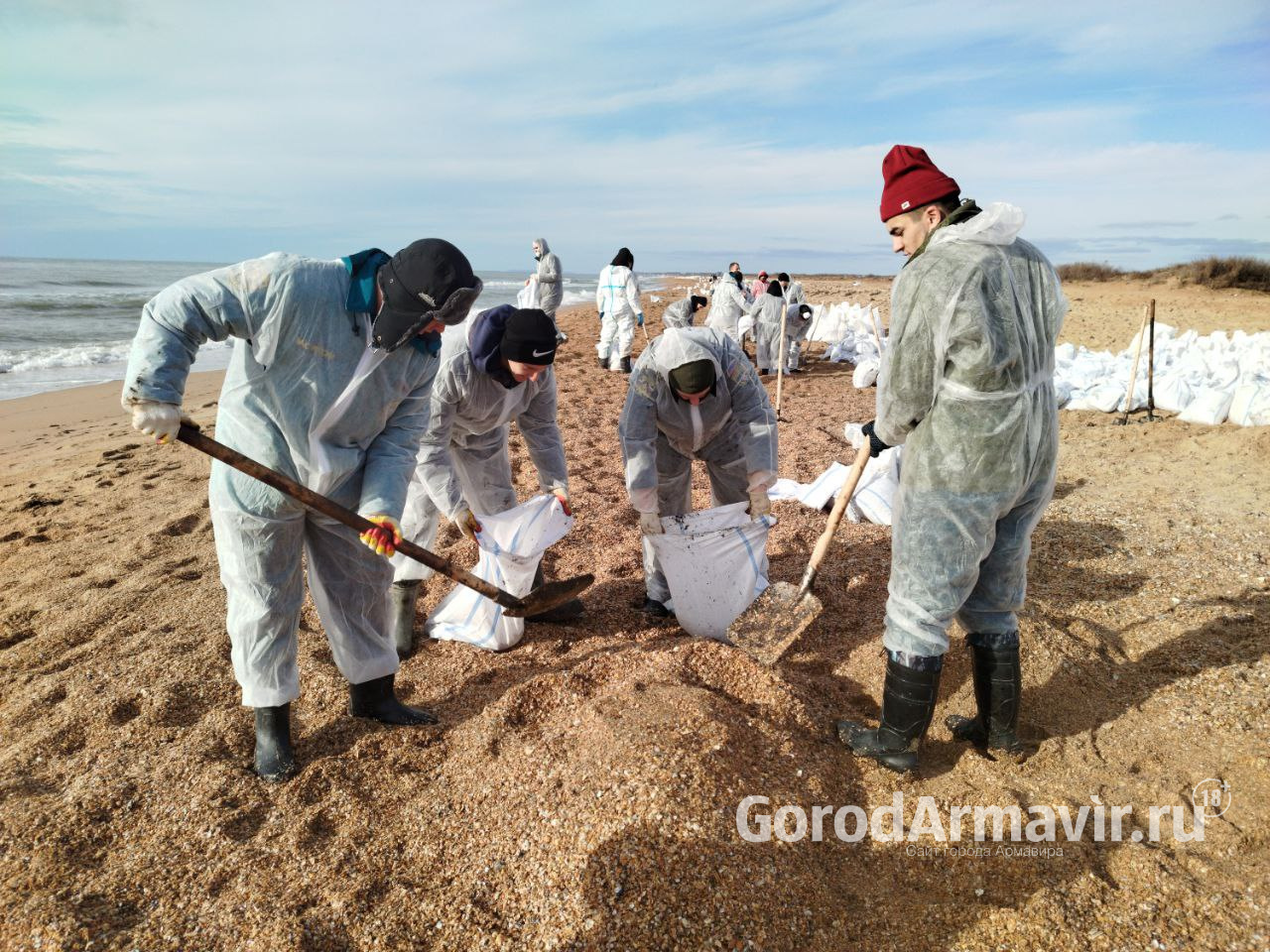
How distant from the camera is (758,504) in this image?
345 centimetres

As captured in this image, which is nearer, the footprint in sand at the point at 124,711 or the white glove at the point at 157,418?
the white glove at the point at 157,418

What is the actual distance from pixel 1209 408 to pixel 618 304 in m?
6.45

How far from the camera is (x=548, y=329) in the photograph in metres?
2.76

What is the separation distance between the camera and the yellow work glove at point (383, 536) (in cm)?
220

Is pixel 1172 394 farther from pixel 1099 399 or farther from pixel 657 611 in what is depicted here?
pixel 657 611

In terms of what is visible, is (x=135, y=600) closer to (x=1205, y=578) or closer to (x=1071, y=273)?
(x=1205, y=578)

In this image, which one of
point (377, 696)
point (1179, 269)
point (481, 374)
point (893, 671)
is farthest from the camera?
point (1179, 269)

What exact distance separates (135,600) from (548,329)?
→ 2.38 m

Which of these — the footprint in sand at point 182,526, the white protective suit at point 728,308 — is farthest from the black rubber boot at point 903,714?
the white protective suit at point 728,308

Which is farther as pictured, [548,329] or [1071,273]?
[1071,273]

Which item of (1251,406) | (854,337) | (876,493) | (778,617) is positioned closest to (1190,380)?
(1251,406)

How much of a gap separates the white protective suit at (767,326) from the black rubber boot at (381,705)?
8.55 meters

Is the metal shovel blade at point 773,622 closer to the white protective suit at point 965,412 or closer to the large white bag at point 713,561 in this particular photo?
the large white bag at point 713,561

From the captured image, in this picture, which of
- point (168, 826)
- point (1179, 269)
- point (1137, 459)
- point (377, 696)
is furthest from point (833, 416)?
point (1179, 269)
